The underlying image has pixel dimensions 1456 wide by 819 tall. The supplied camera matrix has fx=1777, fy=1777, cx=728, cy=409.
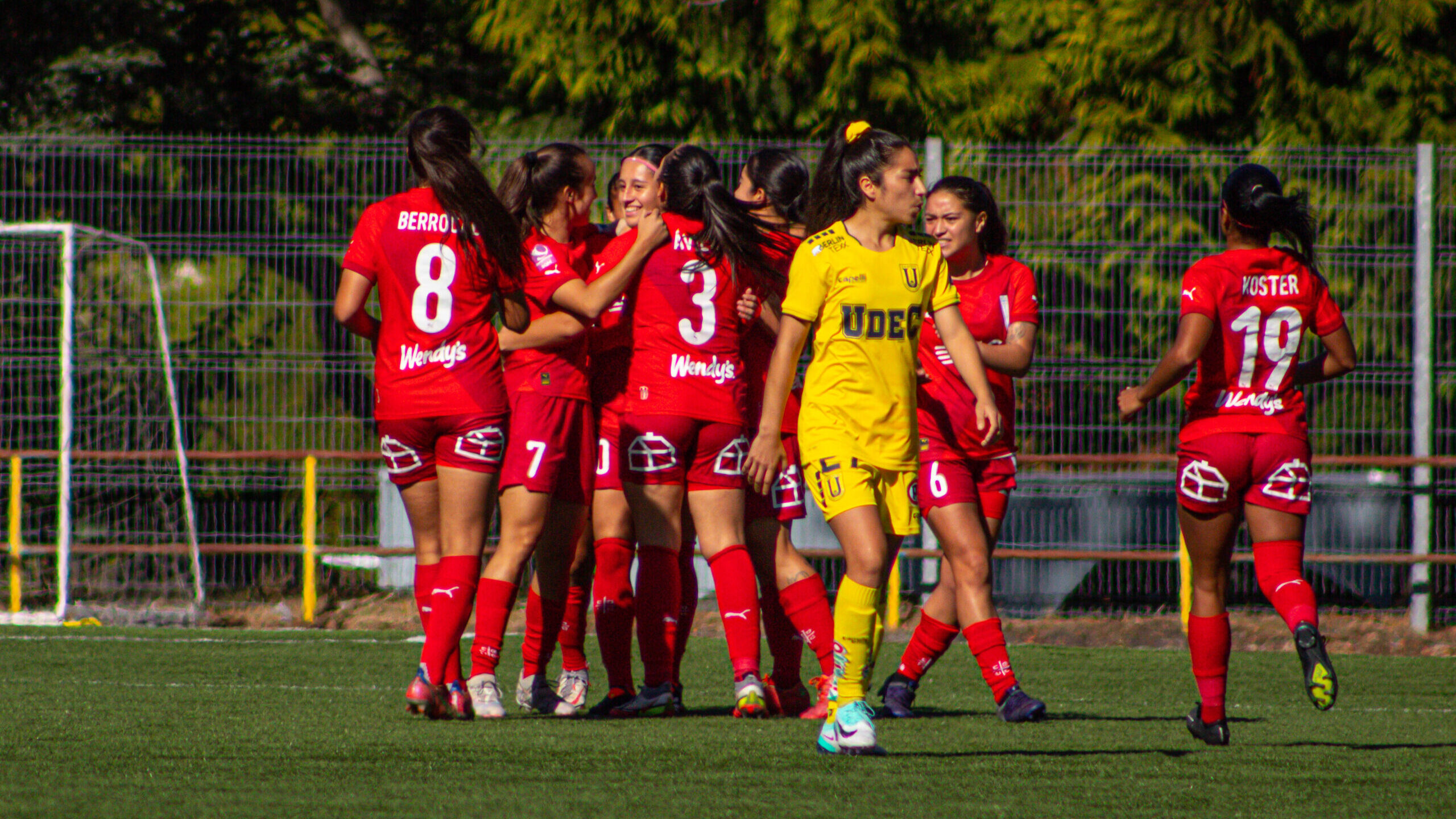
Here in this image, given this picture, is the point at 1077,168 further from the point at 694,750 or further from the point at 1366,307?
the point at 694,750

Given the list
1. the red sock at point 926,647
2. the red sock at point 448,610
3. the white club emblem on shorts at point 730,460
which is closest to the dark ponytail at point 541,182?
the white club emblem on shorts at point 730,460

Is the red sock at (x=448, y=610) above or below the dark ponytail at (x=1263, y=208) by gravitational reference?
below

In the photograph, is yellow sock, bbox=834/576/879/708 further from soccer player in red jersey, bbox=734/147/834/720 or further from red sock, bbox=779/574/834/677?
soccer player in red jersey, bbox=734/147/834/720

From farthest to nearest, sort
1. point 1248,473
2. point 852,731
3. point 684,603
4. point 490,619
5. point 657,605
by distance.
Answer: point 684,603 → point 657,605 → point 490,619 → point 1248,473 → point 852,731

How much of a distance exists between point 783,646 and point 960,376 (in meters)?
1.17

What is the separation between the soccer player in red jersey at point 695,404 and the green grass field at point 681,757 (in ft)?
1.47

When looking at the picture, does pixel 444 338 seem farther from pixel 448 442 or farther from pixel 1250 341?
pixel 1250 341

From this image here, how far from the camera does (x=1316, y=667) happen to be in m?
5.17

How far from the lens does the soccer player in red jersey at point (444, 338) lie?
569 cm

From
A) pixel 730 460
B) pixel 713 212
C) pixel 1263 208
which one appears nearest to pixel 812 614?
pixel 730 460

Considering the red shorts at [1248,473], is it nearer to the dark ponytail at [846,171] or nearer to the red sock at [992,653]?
the red sock at [992,653]

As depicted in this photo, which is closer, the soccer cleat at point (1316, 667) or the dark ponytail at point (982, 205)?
the soccer cleat at point (1316, 667)

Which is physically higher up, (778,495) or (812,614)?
(778,495)

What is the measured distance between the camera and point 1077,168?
11.5 m
